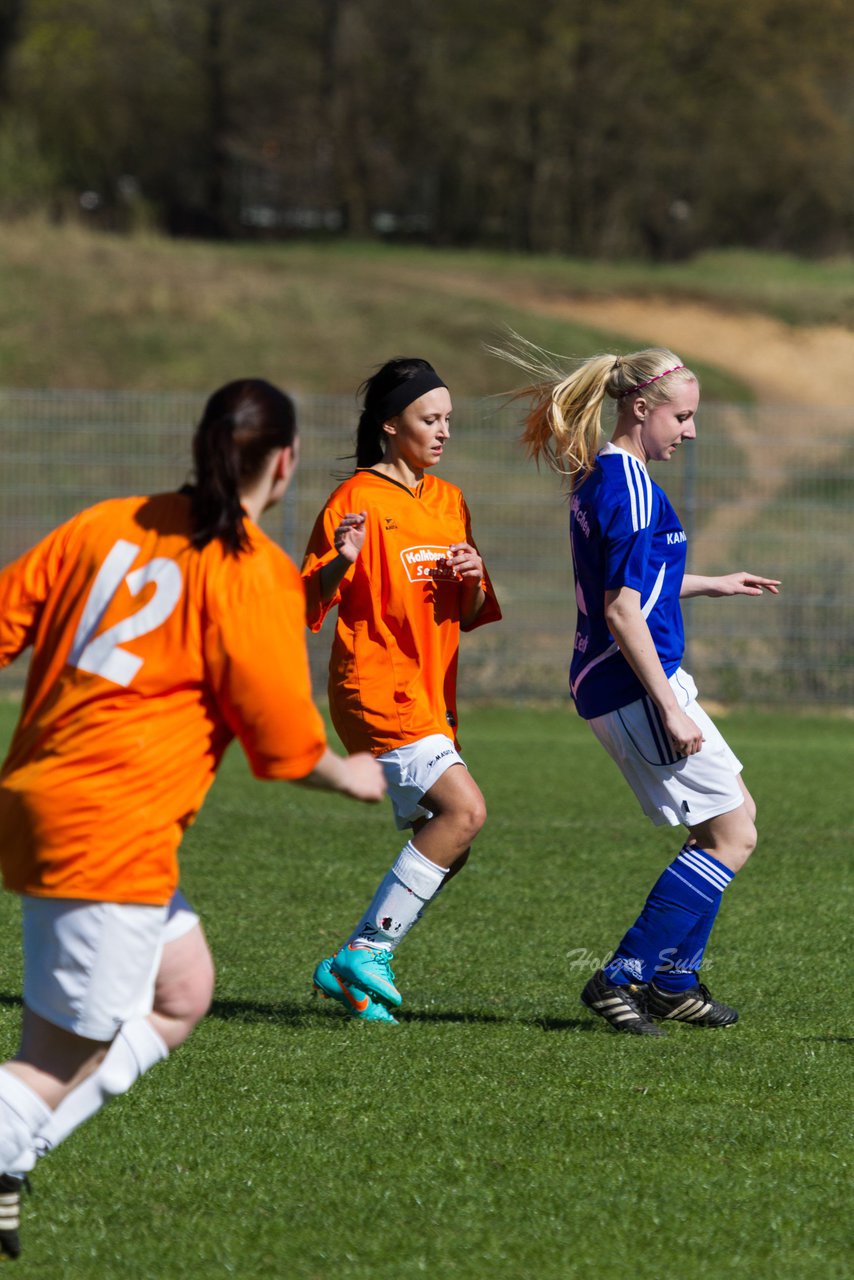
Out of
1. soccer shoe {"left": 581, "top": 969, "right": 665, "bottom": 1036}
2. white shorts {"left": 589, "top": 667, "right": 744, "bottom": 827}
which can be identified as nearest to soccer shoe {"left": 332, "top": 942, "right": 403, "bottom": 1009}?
soccer shoe {"left": 581, "top": 969, "right": 665, "bottom": 1036}

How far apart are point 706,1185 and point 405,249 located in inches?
1538

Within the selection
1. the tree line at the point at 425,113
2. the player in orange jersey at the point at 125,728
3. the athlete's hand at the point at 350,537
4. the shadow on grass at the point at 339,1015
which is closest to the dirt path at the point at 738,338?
the tree line at the point at 425,113

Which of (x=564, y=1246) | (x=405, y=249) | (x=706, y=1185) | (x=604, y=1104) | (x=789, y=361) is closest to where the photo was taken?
(x=564, y=1246)

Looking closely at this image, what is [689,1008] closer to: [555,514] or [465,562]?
[465,562]

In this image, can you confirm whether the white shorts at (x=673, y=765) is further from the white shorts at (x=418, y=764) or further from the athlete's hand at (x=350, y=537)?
the athlete's hand at (x=350, y=537)

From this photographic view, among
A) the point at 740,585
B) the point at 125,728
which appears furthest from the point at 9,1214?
the point at 740,585

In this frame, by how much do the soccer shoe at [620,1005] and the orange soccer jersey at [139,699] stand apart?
231 centimetres

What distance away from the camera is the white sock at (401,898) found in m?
5.25

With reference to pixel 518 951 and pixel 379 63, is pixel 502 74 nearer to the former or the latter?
pixel 379 63

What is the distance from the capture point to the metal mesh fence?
47.7 ft

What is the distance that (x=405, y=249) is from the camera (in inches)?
1626

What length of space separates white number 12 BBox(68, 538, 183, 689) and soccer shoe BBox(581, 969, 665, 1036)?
2533 mm

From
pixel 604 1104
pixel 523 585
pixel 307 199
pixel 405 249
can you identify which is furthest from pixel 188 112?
pixel 604 1104

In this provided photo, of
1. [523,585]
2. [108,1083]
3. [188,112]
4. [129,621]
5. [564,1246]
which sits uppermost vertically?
[188,112]
